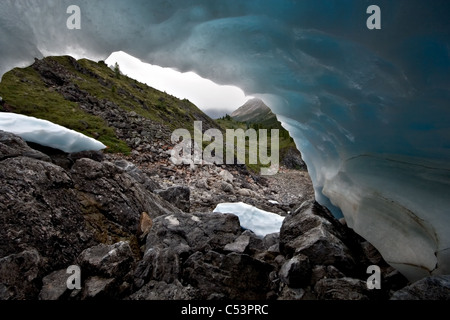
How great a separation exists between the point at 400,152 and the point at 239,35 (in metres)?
3.95

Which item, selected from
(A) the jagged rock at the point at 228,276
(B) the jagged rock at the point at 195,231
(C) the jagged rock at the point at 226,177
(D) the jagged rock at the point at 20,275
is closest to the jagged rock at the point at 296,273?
(A) the jagged rock at the point at 228,276

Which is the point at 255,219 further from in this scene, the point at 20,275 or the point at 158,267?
the point at 20,275

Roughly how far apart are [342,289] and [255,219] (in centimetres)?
467

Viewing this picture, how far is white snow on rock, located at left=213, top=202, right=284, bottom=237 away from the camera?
802 cm

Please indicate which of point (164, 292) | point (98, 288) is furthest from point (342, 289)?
point (98, 288)

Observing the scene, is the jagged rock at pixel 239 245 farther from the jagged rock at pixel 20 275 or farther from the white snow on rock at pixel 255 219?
the jagged rock at pixel 20 275

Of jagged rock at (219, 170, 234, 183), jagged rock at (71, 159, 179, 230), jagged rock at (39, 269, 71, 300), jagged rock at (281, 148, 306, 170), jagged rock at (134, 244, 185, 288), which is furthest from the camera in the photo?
jagged rock at (281, 148, 306, 170)

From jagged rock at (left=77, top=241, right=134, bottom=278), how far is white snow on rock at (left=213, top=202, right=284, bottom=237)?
410 cm

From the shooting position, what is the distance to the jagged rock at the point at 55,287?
12.9 ft

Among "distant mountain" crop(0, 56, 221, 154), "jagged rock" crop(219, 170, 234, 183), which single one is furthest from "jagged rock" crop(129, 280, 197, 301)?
"distant mountain" crop(0, 56, 221, 154)

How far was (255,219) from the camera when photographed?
8.39 m

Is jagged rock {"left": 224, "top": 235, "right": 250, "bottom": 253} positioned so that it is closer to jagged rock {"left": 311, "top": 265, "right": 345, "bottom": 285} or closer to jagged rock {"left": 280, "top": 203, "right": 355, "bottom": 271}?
jagged rock {"left": 280, "top": 203, "right": 355, "bottom": 271}

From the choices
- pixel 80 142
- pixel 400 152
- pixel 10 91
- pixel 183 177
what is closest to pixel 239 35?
pixel 400 152
